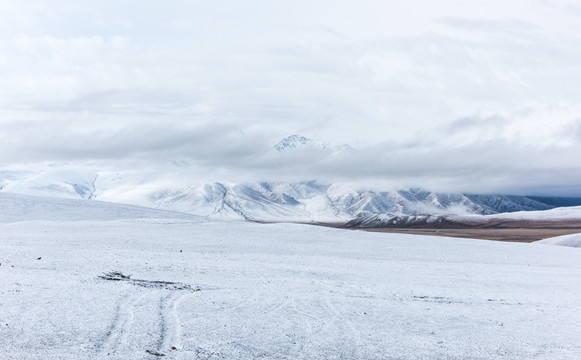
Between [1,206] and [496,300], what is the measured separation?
60010mm

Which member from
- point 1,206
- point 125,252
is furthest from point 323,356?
point 1,206

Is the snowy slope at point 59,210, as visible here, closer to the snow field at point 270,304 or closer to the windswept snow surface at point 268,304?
the windswept snow surface at point 268,304

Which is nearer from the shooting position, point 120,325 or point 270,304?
point 120,325

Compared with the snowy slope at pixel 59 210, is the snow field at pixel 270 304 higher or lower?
lower

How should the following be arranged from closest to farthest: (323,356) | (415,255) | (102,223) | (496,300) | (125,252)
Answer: (323,356)
(496,300)
(125,252)
(415,255)
(102,223)

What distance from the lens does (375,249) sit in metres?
40.7

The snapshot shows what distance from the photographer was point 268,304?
766 inches

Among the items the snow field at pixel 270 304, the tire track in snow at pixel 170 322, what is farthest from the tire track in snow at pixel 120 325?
the tire track in snow at pixel 170 322

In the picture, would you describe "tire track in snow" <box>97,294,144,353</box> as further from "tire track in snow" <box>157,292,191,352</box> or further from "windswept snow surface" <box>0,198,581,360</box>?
"tire track in snow" <box>157,292,191,352</box>

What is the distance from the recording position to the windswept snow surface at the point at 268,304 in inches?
583

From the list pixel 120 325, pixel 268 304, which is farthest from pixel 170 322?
pixel 268 304

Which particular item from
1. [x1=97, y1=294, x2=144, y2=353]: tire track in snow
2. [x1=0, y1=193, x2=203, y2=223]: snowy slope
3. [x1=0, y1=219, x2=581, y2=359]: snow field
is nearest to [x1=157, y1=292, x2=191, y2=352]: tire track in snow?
[x1=0, y1=219, x2=581, y2=359]: snow field

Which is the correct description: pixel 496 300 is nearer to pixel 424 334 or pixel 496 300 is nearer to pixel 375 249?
pixel 424 334

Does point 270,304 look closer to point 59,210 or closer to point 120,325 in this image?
point 120,325
